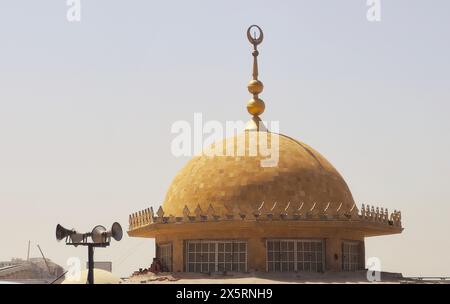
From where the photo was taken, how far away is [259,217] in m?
34.6

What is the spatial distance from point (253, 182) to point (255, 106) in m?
6.33

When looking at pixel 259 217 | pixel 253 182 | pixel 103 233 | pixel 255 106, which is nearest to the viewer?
pixel 103 233

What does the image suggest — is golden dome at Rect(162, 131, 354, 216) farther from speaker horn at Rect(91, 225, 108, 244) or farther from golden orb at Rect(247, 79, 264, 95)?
speaker horn at Rect(91, 225, 108, 244)

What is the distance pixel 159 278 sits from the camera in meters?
35.7

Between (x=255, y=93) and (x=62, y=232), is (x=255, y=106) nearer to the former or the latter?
(x=255, y=93)

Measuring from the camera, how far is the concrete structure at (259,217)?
115 ft

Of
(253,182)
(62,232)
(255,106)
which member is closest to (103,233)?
(62,232)

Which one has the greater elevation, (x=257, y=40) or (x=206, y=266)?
(x=257, y=40)

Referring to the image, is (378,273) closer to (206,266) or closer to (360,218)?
(360,218)

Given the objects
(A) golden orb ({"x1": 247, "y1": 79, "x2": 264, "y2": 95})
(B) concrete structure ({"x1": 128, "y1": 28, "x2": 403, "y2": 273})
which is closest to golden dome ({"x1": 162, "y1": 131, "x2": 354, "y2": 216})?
(B) concrete structure ({"x1": 128, "y1": 28, "x2": 403, "y2": 273})
